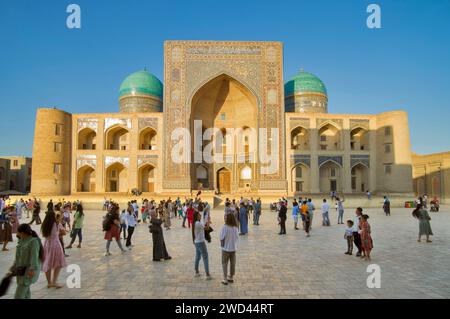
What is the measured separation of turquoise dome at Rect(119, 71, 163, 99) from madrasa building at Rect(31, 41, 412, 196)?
6448 millimetres

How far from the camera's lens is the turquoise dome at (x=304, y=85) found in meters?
34.9

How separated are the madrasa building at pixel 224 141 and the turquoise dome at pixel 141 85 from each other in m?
6.45

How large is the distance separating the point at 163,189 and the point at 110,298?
2169 cm

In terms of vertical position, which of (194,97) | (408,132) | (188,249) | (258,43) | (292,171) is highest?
(258,43)

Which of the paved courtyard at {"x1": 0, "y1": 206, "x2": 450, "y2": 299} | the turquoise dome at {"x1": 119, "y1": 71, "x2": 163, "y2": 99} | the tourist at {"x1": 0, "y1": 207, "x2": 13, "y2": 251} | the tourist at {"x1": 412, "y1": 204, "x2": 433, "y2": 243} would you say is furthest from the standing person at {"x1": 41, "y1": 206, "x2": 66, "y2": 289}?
the turquoise dome at {"x1": 119, "y1": 71, "x2": 163, "y2": 99}

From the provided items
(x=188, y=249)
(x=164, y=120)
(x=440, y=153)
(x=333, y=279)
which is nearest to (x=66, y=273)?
(x=188, y=249)

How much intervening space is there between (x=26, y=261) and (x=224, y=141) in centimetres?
2832

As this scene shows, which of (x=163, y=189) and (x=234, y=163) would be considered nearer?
(x=163, y=189)

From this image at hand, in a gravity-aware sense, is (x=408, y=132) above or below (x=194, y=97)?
below

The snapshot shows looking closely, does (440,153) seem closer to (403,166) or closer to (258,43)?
(403,166)

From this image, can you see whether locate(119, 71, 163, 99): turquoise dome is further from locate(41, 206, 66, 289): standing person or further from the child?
the child

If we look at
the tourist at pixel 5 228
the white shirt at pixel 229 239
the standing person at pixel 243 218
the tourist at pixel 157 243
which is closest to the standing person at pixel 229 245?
the white shirt at pixel 229 239

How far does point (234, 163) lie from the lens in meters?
30.8

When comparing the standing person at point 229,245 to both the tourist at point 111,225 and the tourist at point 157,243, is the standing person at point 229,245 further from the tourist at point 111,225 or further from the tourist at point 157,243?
the tourist at point 111,225
